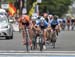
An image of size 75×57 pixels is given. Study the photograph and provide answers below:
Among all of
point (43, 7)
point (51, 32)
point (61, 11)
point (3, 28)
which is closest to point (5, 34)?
point (3, 28)

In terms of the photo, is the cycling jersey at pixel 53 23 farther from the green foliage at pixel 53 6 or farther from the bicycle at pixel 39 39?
the green foliage at pixel 53 6

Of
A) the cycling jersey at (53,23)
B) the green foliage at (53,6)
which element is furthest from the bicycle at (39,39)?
the green foliage at (53,6)

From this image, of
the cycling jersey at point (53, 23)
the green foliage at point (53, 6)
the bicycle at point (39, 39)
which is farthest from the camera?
the green foliage at point (53, 6)

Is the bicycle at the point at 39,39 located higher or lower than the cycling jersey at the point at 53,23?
lower

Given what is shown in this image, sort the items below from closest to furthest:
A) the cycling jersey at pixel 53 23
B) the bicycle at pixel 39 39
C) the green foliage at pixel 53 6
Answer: the bicycle at pixel 39 39 → the cycling jersey at pixel 53 23 → the green foliage at pixel 53 6

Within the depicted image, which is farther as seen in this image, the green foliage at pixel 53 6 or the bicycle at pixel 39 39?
the green foliage at pixel 53 6

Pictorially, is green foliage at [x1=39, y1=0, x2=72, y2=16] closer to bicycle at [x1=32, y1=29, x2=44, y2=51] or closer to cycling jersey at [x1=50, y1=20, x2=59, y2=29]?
cycling jersey at [x1=50, y1=20, x2=59, y2=29]

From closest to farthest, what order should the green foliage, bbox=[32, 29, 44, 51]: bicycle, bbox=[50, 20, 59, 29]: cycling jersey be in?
bbox=[32, 29, 44, 51]: bicycle, bbox=[50, 20, 59, 29]: cycling jersey, the green foliage

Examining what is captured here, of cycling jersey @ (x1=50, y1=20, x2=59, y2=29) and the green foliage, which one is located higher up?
cycling jersey @ (x1=50, y1=20, x2=59, y2=29)

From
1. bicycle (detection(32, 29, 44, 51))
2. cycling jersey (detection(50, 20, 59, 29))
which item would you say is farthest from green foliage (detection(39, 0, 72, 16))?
bicycle (detection(32, 29, 44, 51))

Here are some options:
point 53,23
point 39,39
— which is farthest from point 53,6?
point 39,39

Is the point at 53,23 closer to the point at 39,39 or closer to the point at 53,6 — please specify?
the point at 39,39

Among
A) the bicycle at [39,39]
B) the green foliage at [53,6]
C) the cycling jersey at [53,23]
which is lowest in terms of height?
the green foliage at [53,6]

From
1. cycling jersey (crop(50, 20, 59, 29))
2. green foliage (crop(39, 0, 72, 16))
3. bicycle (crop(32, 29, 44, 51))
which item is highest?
cycling jersey (crop(50, 20, 59, 29))
